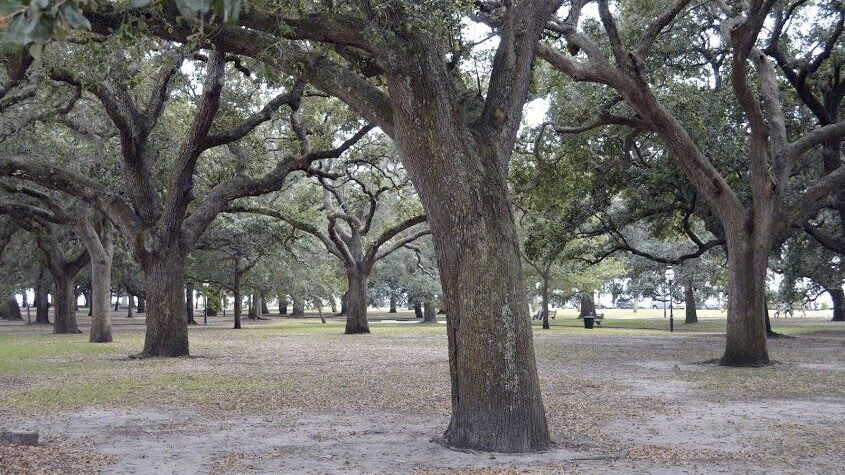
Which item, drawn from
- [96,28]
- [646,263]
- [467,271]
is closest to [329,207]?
[646,263]

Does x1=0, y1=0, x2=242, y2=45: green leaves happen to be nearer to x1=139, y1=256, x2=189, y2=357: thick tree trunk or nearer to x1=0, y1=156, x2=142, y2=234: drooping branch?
x1=0, y1=156, x2=142, y2=234: drooping branch

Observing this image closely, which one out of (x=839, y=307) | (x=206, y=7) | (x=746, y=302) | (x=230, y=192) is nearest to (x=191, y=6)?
(x=206, y=7)

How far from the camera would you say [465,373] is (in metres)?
6.96

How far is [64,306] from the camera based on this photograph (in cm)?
3033

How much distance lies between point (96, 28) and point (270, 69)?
203 centimetres

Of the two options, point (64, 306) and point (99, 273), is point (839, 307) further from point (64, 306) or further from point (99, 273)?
point (64, 306)

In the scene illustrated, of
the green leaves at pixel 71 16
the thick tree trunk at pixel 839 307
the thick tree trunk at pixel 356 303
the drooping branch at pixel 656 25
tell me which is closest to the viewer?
the green leaves at pixel 71 16

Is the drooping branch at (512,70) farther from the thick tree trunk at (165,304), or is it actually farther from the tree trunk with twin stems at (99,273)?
the tree trunk with twin stems at (99,273)

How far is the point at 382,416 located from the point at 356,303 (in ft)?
69.4

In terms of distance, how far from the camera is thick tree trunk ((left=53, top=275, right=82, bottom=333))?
98.6 ft

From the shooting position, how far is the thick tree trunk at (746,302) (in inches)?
585

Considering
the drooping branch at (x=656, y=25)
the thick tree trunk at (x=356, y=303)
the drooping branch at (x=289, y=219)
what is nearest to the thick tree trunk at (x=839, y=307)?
the thick tree trunk at (x=356, y=303)

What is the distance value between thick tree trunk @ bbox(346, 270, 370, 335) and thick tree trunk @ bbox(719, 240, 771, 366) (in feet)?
56.2

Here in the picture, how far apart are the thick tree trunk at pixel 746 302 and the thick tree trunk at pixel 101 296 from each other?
1708 centimetres
